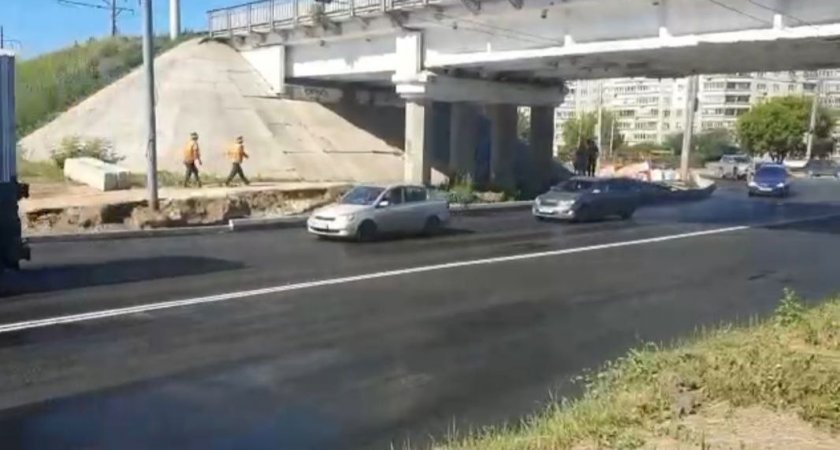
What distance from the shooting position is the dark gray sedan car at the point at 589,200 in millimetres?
A: 28828

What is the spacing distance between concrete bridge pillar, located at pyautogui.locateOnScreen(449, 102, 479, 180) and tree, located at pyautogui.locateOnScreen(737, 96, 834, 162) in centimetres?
6990

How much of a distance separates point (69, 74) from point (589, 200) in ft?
86.2

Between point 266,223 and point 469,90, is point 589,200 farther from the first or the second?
point 266,223

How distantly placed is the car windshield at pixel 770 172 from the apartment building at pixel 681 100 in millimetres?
111689

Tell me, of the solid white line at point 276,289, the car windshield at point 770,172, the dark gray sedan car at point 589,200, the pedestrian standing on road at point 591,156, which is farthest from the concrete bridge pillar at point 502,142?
the solid white line at point 276,289

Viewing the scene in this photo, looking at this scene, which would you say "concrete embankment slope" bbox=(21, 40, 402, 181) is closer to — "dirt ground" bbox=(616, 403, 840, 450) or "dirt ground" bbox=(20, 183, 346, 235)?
"dirt ground" bbox=(20, 183, 346, 235)

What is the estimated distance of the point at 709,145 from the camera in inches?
4382

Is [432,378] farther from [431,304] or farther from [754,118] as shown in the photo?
[754,118]

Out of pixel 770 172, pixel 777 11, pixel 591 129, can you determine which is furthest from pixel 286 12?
pixel 591 129

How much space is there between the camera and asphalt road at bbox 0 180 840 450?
7.29 m

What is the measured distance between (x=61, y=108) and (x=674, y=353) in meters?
36.6

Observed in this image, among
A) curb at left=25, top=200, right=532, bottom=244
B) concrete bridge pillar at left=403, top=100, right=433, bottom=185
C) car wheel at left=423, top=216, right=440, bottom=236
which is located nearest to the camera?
curb at left=25, top=200, right=532, bottom=244

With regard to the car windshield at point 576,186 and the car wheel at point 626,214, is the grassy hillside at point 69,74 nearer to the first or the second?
the car windshield at point 576,186

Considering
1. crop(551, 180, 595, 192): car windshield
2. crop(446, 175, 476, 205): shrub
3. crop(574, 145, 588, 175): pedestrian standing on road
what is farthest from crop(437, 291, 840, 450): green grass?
crop(574, 145, 588, 175): pedestrian standing on road
